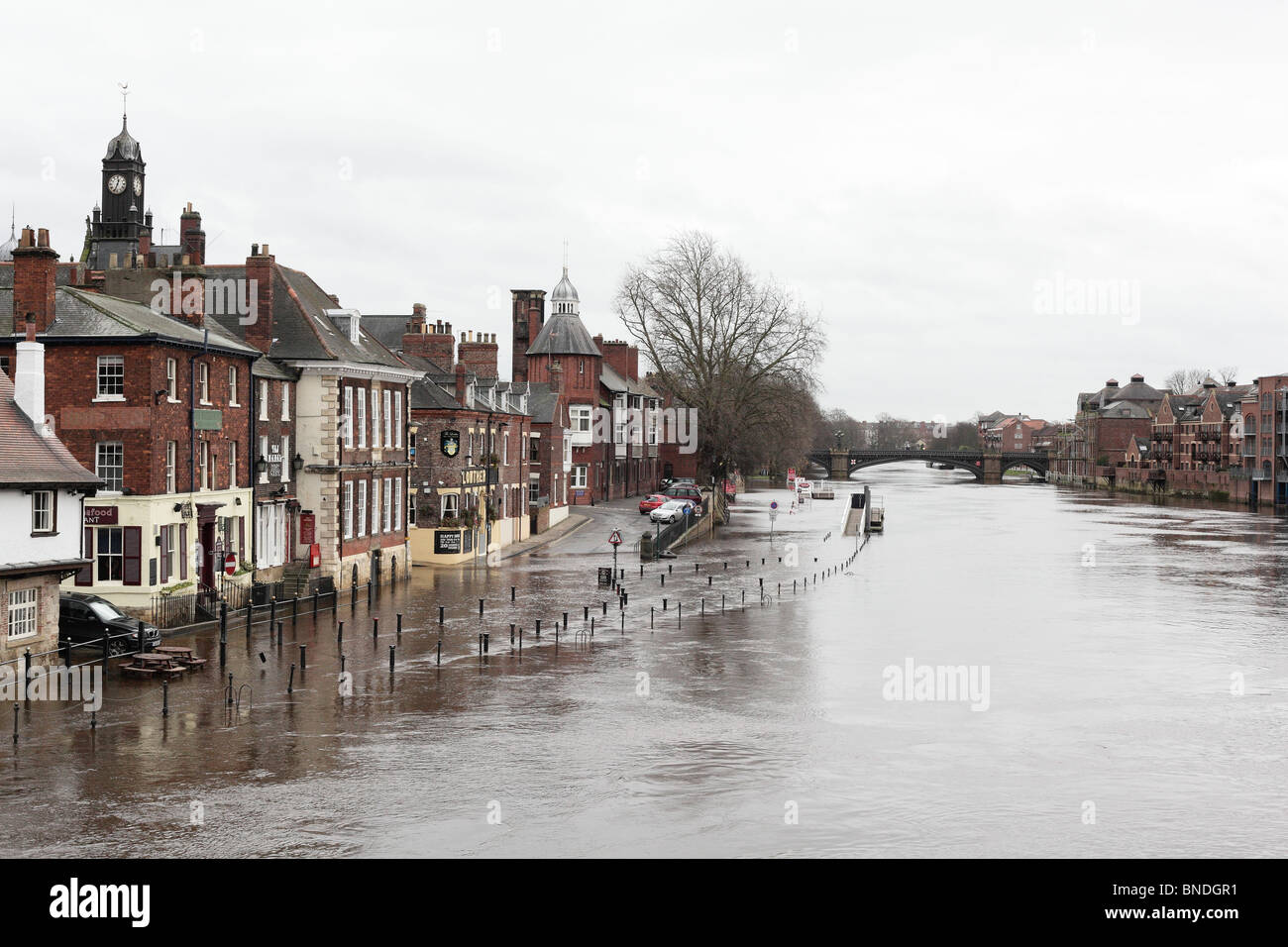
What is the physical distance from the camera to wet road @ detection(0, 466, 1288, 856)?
19.9 m

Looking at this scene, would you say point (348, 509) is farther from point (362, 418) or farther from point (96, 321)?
point (96, 321)

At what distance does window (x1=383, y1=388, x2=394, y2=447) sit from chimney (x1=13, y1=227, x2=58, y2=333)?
1687 cm

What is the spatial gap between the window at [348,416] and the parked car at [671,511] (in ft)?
79.7

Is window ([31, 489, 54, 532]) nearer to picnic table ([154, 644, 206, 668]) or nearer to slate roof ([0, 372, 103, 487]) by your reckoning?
slate roof ([0, 372, 103, 487])

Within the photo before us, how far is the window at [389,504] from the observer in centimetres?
5438

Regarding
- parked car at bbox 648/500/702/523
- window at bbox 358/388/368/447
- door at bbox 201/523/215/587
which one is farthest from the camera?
parked car at bbox 648/500/702/523

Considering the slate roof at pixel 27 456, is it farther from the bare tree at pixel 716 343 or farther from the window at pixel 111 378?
the bare tree at pixel 716 343

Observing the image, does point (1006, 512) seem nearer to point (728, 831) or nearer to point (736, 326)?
point (736, 326)

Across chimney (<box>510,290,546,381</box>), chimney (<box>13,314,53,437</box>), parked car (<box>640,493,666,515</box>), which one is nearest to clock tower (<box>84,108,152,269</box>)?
chimney (<box>510,290,546,381</box>)

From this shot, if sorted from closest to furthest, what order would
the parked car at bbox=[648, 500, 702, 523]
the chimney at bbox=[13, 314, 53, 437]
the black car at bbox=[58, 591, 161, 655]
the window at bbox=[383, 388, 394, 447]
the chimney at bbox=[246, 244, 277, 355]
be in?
the chimney at bbox=[13, 314, 53, 437] < the black car at bbox=[58, 591, 161, 655] < the chimney at bbox=[246, 244, 277, 355] < the window at bbox=[383, 388, 394, 447] < the parked car at bbox=[648, 500, 702, 523]

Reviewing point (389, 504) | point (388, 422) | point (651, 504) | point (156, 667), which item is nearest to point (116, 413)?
point (156, 667)

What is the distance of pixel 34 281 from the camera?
124 ft

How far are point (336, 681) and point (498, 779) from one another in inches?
375
